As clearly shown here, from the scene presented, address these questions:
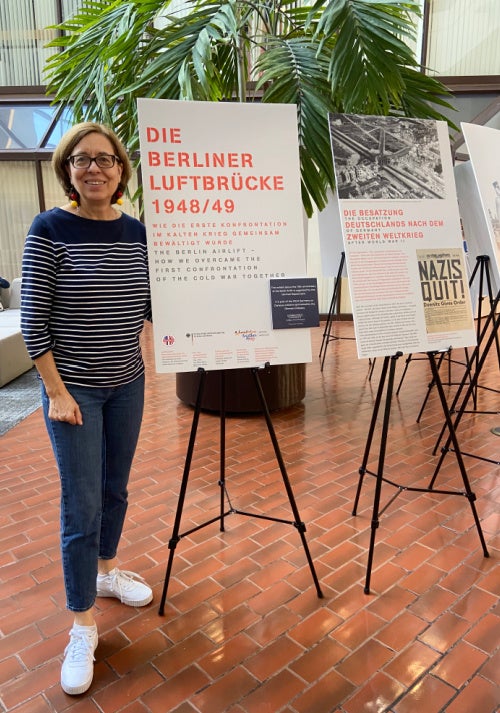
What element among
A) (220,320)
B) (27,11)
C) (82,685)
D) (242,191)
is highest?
(27,11)

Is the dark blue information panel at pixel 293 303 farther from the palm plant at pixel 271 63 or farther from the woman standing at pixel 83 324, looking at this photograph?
the palm plant at pixel 271 63

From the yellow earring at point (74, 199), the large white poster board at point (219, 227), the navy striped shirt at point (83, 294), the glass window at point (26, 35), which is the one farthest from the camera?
the glass window at point (26, 35)

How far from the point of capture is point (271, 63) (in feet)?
9.64

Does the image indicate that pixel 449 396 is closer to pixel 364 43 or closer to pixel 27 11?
pixel 364 43

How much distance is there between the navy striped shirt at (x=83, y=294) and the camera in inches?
58.4

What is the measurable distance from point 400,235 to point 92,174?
118cm

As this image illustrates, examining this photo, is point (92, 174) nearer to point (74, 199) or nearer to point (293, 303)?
point (74, 199)

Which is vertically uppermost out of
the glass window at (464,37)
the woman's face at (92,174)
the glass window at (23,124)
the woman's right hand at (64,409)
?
the glass window at (464,37)

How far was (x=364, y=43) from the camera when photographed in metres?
2.54

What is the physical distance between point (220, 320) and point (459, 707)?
142 centimetres

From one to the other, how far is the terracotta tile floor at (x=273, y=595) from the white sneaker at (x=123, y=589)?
0.04m

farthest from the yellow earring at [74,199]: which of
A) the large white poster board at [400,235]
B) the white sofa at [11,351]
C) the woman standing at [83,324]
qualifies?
the white sofa at [11,351]

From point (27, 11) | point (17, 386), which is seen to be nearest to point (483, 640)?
point (17, 386)

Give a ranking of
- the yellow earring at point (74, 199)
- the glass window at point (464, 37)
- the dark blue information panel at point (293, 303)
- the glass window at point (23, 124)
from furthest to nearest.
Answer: the glass window at point (23, 124) → the glass window at point (464, 37) → the dark blue information panel at point (293, 303) → the yellow earring at point (74, 199)
